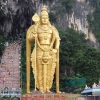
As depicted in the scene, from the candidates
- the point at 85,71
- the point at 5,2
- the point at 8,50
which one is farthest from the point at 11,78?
the point at 5,2

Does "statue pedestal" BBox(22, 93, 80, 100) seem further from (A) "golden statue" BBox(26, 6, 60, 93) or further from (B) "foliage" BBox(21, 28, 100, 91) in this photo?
(B) "foliage" BBox(21, 28, 100, 91)

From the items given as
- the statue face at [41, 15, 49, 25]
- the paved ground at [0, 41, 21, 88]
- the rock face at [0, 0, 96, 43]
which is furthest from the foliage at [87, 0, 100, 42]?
the statue face at [41, 15, 49, 25]

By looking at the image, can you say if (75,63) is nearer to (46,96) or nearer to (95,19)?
(95,19)

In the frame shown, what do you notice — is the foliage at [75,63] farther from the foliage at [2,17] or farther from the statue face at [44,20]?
the statue face at [44,20]

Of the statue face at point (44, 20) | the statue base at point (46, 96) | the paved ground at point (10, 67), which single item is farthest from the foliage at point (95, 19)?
the statue base at point (46, 96)

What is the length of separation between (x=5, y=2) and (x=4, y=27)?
191 centimetres

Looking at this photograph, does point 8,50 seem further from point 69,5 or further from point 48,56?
point 48,56

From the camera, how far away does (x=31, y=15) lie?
83.3ft

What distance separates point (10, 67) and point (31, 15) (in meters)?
8.38

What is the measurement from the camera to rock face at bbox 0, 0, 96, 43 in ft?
80.9

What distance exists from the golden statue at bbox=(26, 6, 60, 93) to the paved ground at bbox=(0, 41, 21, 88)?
5.72 m

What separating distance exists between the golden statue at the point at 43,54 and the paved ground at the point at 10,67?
572 centimetres

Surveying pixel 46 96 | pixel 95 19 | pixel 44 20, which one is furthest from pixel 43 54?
pixel 95 19

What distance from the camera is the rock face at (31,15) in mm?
24672
